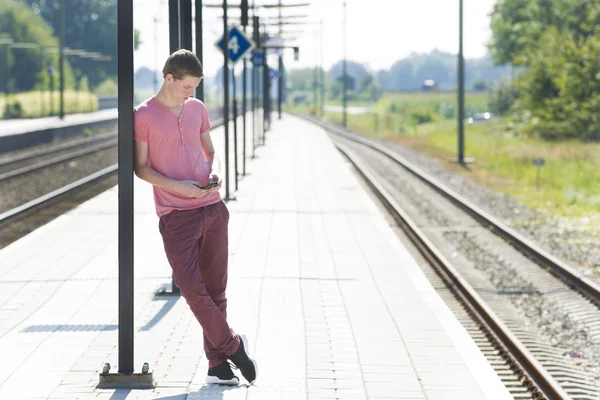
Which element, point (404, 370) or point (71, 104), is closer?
point (404, 370)

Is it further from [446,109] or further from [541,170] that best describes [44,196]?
[446,109]

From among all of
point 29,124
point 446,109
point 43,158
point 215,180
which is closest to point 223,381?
point 215,180

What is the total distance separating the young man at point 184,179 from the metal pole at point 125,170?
0.20 ft

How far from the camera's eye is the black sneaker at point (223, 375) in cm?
576

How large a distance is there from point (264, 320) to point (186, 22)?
7.67 ft

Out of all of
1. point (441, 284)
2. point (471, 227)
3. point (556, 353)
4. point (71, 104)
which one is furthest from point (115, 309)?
point (71, 104)

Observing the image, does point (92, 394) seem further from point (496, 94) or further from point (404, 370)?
point (496, 94)

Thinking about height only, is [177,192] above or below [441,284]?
above

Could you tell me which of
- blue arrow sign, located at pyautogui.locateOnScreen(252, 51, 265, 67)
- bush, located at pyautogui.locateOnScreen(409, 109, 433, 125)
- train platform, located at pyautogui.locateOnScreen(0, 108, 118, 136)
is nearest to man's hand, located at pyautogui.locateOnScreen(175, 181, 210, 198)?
blue arrow sign, located at pyautogui.locateOnScreen(252, 51, 265, 67)

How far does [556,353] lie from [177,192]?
4743 mm

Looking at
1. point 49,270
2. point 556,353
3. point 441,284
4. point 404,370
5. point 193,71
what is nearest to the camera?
point 193,71

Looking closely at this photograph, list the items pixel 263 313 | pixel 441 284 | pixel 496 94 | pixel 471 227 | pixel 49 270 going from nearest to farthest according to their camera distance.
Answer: pixel 263 313 → pixel 49 270 → pixel 441 284 → pixel 471 227 → pixel 496 94

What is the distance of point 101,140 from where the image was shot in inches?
1623

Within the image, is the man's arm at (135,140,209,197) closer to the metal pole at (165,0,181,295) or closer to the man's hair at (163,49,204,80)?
the man's hair at (163,49,204,80)
